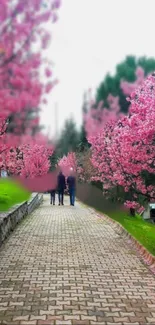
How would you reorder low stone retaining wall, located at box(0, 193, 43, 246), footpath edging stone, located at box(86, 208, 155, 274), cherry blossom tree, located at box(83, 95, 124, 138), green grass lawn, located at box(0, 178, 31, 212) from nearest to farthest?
footpath edging stone, located at box(86, 208, 155, 274), low stone retaining wall, located at box(0, 193, 43, 246), green grass lawn, located at box(0, 178, 31, 212), cherry blossom tree, located at box(83, 95, 124, 138)

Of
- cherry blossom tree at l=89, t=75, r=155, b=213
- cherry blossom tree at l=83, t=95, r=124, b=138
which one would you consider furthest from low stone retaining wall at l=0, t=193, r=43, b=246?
cherry blossom tree at l=83, t=95, r=124, b=138

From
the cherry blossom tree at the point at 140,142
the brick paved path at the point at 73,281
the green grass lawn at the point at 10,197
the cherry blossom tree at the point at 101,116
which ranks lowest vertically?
the brick paved path at the point at 73,281

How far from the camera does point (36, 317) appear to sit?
14.5 feet

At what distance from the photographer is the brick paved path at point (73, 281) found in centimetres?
452

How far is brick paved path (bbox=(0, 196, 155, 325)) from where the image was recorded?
4.52m

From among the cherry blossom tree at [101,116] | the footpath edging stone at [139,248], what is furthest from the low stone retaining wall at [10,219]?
the cherry blossom tree at [101,116]

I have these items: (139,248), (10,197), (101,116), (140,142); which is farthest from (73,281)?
(101,116)

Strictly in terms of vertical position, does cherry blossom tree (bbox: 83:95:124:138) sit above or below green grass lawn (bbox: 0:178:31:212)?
above

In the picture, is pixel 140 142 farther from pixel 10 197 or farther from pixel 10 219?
pixel 10 197

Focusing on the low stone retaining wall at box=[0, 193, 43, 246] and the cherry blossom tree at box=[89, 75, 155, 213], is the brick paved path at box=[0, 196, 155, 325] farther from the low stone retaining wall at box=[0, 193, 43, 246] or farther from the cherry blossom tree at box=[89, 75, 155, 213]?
the cherry blossom tree at box=[89, 75, 155, 213]

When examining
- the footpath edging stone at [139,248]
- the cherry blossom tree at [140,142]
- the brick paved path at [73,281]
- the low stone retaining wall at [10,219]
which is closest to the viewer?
the brick paved path at [73,281]

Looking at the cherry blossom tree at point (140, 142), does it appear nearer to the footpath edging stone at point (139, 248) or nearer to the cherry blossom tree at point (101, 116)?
the footpath edging stone at point (139, 248)

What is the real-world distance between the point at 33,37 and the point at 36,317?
2.99 meters

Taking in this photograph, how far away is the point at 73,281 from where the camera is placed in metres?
A: 5.95
